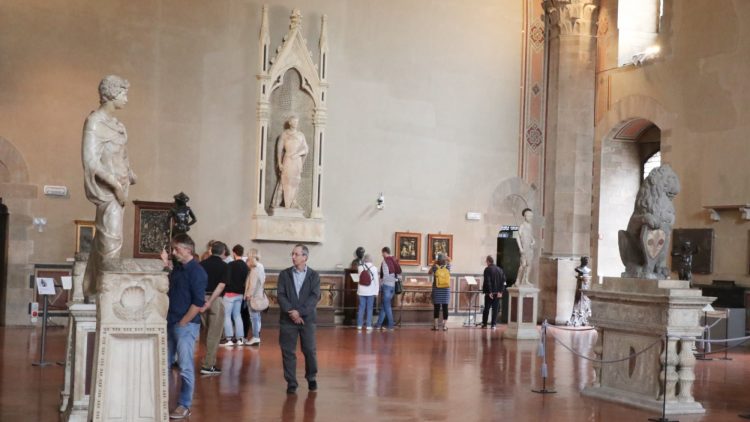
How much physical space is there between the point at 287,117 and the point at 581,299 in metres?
7.20

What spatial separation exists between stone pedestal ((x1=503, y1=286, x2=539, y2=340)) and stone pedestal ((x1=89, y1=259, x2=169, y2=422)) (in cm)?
1049

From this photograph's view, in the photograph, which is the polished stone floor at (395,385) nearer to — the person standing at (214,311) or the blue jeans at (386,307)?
the person standing at (214,311)

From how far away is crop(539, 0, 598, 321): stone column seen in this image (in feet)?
66.5

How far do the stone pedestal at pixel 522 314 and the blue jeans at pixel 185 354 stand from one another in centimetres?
920

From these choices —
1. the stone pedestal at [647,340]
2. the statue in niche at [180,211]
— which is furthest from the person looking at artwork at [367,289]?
the stone pedestal at [647,340]

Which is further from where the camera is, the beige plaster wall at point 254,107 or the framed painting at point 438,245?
the framed painting at point 438,245

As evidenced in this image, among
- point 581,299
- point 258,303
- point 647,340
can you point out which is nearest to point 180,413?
point 647,340

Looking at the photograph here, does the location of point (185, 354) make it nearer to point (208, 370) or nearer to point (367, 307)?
point (208, 370)

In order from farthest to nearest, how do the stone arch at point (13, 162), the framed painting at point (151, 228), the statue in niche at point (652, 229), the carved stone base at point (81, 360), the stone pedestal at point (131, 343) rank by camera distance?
1. the framed painting at point (151, 228)
2. the stone arch at point (13, 162)
3. the statue in niche at point (652, 229)
4. the carved stone base at point (81, 360)
5. the stone pedestal at point (131, 343)

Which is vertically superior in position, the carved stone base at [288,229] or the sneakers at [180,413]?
the carved stone base at [288,229]

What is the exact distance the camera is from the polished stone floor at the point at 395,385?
335 inches

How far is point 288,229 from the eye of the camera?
18.0 metres

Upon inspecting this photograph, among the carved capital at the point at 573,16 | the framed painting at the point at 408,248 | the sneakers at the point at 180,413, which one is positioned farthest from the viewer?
the carved capital at the point at 573,16

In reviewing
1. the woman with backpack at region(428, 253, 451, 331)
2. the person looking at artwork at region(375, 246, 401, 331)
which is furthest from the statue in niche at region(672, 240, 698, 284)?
the person looking at artwork at region(375, 246, 401, 331)
